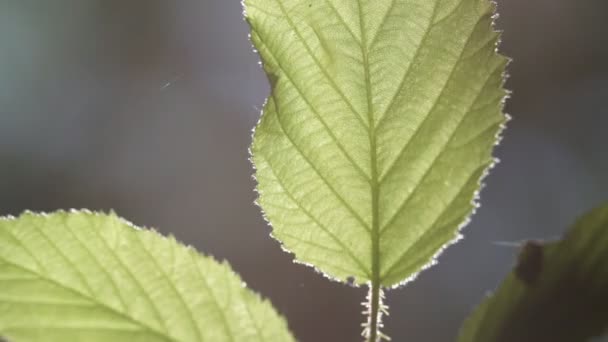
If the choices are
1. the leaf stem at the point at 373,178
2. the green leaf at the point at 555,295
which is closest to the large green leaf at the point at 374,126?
the leaf stem at the point at 373,178


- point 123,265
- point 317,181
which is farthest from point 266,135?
point 123,265

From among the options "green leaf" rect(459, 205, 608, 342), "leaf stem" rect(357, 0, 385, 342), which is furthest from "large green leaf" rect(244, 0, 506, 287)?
"green leaf" rect(459, 205, 608, 342)

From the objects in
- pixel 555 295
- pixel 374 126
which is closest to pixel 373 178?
pixel 374 126

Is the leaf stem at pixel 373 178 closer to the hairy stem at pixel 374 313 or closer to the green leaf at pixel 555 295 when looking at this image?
the hairy stem at pixel 374 313

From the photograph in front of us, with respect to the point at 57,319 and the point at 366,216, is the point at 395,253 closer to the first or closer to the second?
the point at 366,216

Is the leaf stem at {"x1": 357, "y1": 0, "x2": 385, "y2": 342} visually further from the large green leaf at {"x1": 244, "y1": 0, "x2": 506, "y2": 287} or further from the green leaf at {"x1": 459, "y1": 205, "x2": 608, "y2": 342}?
the green leaf at {"x1": 459, "y1": 205, "x2": 608, "y2": 342}

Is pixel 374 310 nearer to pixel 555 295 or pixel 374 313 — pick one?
pixel 374 313

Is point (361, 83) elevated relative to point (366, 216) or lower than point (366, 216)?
elevated

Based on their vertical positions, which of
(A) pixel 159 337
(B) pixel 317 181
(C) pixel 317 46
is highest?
(C) pixel 317 46
